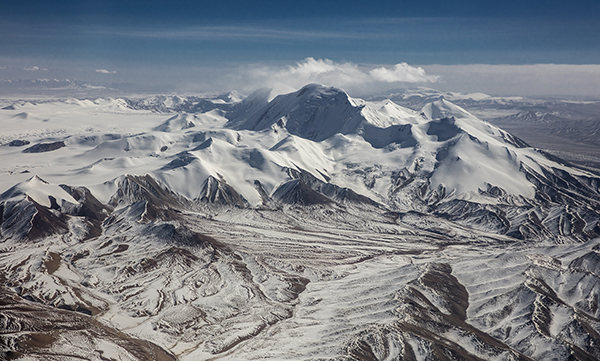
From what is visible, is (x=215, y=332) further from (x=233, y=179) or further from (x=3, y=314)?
(x=233, y=179)

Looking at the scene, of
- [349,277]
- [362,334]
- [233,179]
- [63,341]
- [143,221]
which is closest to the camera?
[63,341]

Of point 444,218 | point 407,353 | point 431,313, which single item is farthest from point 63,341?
point 444,218

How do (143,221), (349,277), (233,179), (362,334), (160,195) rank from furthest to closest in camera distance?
(233,179)
(160,195)
(143,221)
(349,277)
(362,334)

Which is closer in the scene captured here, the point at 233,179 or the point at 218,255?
the point at 218,255

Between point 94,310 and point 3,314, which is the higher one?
point 3,314

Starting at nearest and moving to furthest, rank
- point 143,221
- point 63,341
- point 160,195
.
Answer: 1. point 63,341
2. point 143,221
3. point 160,195

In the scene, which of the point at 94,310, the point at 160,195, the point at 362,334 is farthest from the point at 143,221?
the point at 362,334

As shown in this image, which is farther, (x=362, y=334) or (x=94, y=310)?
(x=94, y=310)

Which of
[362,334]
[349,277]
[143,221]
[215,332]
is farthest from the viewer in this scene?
[143,221]

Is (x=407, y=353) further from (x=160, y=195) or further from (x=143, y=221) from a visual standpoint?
(x=160, y=195)
